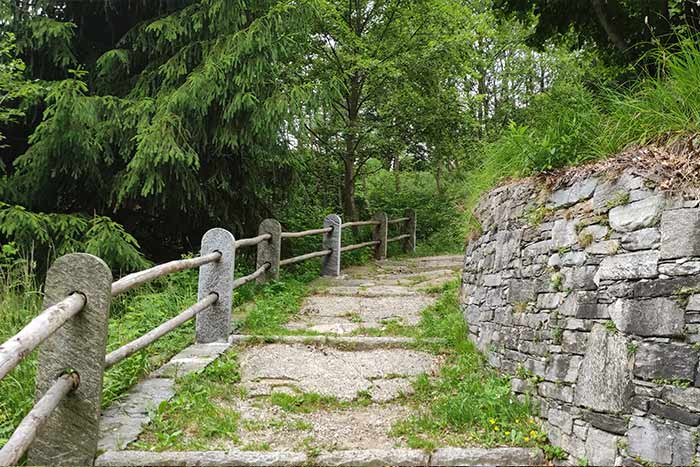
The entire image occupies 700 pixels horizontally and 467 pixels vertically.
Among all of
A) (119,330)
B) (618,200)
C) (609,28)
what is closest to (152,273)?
(119,330)

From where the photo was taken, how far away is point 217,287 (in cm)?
436

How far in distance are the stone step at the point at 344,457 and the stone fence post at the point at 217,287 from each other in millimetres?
1792

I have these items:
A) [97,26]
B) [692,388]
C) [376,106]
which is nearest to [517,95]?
[376,106]

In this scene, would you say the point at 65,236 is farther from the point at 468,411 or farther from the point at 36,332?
the point at 468,411

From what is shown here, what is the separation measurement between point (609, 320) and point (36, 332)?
2.43 metres

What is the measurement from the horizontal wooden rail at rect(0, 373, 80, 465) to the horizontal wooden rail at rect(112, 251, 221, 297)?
444 mm

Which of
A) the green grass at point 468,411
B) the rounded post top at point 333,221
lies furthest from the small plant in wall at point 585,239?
the rounded post top at point 333,221

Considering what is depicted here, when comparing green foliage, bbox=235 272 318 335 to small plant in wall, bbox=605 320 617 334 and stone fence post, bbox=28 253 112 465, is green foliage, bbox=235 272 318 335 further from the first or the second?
small plant in wall, bbox=605 320 617 334

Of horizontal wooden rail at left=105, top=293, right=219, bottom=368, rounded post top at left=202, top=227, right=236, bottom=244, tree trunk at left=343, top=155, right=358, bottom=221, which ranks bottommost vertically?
horizontal wooden rail at left=105, top=293, right=219, bottom=368

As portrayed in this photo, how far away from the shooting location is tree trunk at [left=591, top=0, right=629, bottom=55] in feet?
14.6

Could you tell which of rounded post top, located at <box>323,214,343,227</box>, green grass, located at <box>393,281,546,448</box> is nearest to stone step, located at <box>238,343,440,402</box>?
green grass, located at <box>393,281,546,448</box>

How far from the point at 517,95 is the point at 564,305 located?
36.8 feet

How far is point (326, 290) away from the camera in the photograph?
658cm

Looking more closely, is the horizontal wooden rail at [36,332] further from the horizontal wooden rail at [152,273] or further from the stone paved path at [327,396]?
the stone paved path at [327,396]
